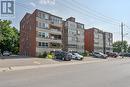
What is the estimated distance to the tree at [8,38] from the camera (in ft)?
259

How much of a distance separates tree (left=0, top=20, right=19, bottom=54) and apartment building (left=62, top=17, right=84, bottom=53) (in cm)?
1845

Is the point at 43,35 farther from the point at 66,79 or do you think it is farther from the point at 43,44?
the point at 66,79

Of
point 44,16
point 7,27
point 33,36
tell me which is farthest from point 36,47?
point 7,27

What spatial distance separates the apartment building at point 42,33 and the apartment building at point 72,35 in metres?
6.80

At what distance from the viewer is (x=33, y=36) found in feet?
206

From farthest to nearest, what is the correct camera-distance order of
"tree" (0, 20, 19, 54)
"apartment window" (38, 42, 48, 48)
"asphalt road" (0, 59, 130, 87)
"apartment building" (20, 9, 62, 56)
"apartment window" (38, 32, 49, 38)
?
1. "tree" (0, 20, 19, 54)
2. "apartment window" (38, 32, 49, 38)
3. "apartment window" (38, 42, 48, 48)
4. "apartment building" (20, 9, 62, 56)
5. "asphalt road" (0, 59, 130, 87)

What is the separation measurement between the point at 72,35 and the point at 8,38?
2106 cm

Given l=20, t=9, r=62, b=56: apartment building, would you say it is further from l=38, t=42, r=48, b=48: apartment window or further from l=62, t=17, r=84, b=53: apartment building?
l=62, t=17, r=84, b=53: apartment building

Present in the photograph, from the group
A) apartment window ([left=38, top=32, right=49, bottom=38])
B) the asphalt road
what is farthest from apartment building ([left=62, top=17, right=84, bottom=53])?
the asphalt road

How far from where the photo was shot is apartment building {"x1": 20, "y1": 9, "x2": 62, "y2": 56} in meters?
61.4

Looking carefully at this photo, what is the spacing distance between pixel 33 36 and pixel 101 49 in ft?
146

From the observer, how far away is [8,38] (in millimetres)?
81500

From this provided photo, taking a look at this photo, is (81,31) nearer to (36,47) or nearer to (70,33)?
(70,33)

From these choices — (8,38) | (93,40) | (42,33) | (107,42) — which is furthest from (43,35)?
(107,42)
